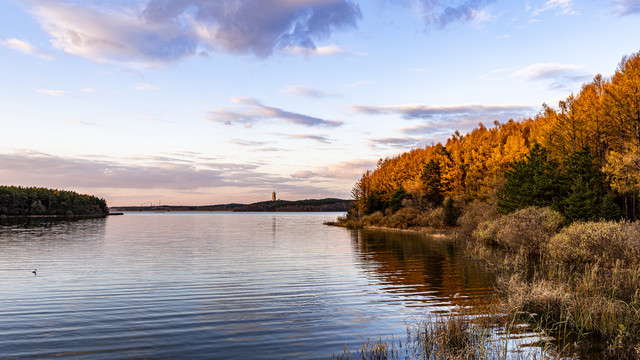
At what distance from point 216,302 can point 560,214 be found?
108 ft

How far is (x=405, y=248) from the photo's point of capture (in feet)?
146

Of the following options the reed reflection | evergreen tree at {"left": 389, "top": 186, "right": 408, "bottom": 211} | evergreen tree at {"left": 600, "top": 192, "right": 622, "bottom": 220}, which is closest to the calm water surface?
the reed reflection

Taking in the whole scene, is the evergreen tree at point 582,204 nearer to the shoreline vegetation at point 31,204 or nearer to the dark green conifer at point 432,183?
the dark green conifer at point 432,183

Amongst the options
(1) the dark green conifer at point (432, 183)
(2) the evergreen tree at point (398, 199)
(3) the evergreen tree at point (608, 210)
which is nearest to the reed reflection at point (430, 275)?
(3) the evergreen tree at point (608, 210)

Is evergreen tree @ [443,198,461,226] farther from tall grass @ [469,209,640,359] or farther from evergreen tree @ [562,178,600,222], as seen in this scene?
evergreen tree @ [562,178,600,222]

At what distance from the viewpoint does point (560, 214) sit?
37.2 m

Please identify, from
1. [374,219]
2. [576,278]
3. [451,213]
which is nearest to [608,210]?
[576,278]

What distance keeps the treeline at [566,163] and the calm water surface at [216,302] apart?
14.6 metres

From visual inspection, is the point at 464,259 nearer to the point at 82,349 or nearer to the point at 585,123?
the point at 585,123

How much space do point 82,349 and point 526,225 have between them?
3437 centimetres

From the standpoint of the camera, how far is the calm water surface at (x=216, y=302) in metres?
12.6

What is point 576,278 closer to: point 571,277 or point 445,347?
point 571,277

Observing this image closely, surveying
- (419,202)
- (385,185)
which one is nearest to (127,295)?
(419,202)

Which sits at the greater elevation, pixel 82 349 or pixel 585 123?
pixel 585 123
